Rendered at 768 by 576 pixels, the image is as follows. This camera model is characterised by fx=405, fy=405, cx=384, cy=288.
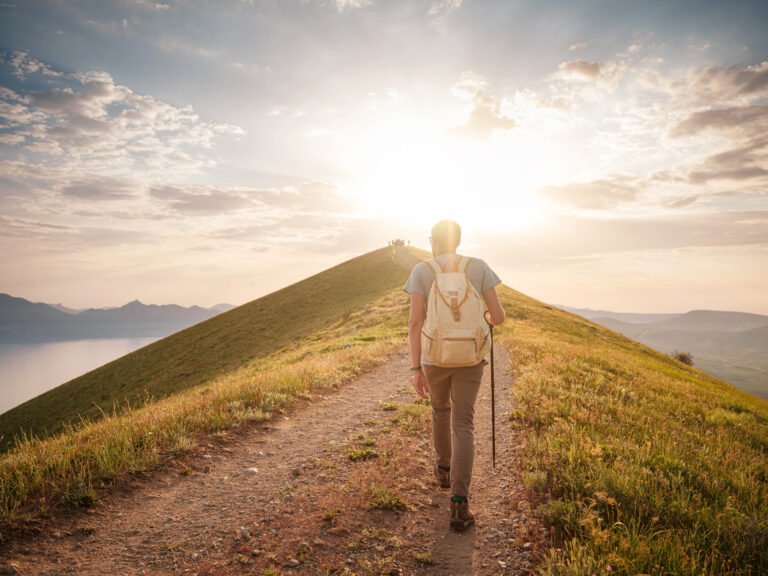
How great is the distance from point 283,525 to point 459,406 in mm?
2445

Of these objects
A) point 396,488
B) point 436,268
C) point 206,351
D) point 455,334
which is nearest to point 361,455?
point 396,488

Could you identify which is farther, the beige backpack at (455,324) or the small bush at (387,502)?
the small bush at (387,502)

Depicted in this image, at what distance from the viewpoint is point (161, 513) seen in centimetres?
491

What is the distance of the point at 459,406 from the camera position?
4645 mm

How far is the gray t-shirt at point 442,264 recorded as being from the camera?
4.77 m

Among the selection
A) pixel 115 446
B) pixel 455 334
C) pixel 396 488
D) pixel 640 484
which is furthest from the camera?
pixel 115 446

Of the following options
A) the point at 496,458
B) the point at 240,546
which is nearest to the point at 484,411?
the point at 496,458

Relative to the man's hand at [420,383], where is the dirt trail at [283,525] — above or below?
below

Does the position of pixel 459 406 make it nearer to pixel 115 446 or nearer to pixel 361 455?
pixel 361 455

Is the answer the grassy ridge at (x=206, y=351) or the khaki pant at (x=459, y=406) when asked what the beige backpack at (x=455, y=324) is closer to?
the khaki pant at (x=459, y=406)

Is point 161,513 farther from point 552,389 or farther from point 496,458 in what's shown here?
point 552,389

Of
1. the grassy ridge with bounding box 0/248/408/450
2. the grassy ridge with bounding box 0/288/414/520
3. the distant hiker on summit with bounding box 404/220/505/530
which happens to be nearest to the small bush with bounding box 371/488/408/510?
the distant hiker on summit with bounding box 404/220/505/530

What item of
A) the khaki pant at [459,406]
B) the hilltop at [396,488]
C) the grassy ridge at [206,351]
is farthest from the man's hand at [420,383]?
the grassy ridge at [206,351]

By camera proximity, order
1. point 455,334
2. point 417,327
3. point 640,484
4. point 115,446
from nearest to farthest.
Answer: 1. point 455,334
2. point 417,327
3. point 640,484
4. point 115,446
